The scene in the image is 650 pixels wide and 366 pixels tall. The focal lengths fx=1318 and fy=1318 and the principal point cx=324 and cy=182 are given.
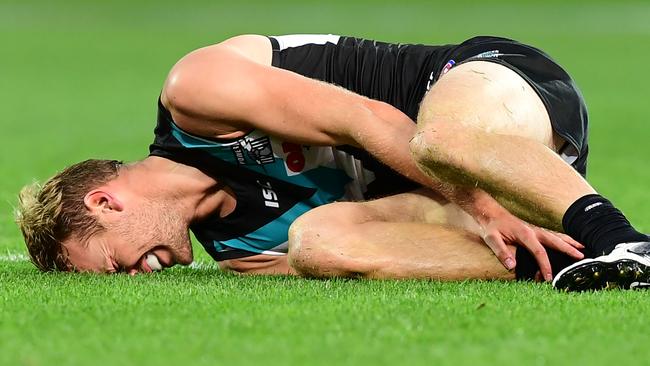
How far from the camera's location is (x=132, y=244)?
17.0ft

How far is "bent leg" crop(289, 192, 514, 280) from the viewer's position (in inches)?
195

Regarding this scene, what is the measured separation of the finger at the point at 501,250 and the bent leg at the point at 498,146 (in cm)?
20

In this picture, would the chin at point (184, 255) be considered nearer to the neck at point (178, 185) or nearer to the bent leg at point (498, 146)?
the neck at point (178, 185)

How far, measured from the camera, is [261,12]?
32.7m

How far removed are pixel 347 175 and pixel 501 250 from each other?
3.01ft

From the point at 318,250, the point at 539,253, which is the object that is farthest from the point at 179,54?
the point at 539,253

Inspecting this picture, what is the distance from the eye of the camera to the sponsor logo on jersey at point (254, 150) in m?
5.16

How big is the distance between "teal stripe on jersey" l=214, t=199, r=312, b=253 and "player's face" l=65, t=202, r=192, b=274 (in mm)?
272

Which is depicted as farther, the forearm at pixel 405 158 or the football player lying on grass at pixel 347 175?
the forearm at pixel 405 158

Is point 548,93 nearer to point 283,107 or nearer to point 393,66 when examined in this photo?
point 393,66

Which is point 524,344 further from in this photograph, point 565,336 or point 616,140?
point 616,140

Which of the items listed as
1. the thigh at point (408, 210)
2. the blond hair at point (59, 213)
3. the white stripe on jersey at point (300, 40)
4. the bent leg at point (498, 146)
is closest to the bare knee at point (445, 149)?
the bent leg at point (498, 146)

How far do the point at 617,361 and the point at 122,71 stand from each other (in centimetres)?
1685

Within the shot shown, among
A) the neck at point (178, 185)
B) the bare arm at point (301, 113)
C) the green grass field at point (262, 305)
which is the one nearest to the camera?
the green grass field at point (262, 305)
